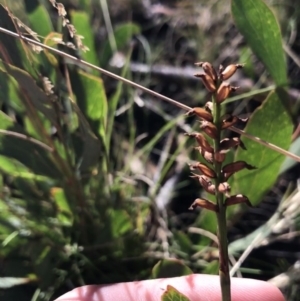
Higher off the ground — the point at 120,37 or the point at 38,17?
the point at 120,37

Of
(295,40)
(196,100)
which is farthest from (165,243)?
(295,40)

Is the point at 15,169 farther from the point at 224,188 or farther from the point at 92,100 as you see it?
the point at 224,188

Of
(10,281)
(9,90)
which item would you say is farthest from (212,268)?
(9,90)

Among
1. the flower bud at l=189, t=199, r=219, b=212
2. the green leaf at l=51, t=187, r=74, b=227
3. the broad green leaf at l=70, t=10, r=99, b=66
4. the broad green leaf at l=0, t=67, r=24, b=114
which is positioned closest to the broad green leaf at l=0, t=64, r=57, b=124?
the broad green leaf at l=0, t=67, r=24, b=114

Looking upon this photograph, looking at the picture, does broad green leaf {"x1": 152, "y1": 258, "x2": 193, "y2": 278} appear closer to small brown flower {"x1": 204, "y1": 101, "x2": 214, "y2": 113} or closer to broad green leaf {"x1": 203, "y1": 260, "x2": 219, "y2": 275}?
broad green leaf {"x1": 203, "y1": 260, "x2": 219, "y2": 275}

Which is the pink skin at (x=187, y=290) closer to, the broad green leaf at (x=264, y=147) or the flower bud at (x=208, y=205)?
the broad green leaf at (x=264, y=147)

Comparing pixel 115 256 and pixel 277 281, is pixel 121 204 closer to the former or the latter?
pixel 115 256

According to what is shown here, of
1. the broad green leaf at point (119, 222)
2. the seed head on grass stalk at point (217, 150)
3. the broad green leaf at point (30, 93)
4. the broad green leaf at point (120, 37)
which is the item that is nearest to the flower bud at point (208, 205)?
the seed head on grass stalk at point (217, 150)
